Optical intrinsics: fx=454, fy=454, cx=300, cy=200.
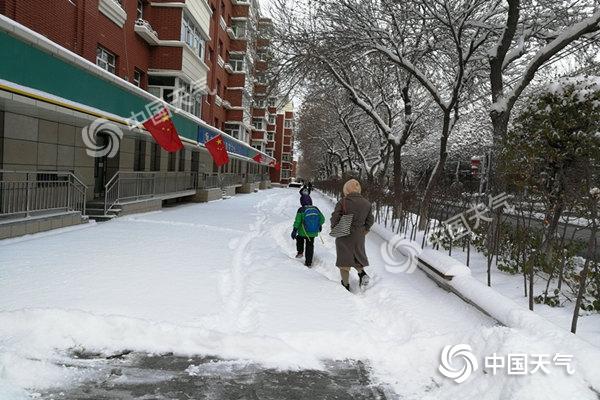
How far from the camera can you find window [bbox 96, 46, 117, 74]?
15109 mm

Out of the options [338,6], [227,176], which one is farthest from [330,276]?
[227,176]

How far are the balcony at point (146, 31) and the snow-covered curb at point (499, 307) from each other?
14932mm

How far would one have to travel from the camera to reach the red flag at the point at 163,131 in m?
13.8

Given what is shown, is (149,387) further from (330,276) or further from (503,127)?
(503,127)

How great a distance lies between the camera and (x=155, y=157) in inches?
784

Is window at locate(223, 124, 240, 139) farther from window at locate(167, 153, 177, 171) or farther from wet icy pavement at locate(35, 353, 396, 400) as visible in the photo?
wet icy pavement at locate(35, 353, 396, 400)

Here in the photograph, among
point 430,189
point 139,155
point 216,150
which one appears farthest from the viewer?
point 216,150

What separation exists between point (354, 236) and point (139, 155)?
1375cm

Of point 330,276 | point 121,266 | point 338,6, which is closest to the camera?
point 121,266

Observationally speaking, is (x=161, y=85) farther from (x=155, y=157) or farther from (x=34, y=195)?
(x=34, y=195)

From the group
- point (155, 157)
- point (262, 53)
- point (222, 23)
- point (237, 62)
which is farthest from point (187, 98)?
point (237, 62)

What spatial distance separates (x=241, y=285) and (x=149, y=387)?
9.71 ft

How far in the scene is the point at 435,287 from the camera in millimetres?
6562

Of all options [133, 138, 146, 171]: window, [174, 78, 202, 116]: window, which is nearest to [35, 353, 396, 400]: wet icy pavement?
[133, 138, 146, 171]: window
